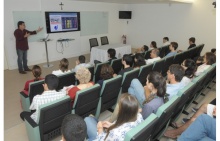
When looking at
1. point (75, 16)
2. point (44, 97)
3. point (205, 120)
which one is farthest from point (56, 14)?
point (205, 120)

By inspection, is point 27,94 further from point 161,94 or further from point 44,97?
point 161,94

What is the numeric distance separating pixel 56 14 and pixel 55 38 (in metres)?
0.94

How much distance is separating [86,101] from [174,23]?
23.7 feet

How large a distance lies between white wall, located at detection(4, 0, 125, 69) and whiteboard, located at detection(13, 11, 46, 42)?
0.38 ft

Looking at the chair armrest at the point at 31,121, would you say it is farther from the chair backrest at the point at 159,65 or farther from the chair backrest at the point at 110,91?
the chair backrest at the point at 159,65

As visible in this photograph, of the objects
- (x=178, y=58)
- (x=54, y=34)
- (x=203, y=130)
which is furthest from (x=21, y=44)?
(x=203, y=130)

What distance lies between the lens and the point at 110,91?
273 centimetres

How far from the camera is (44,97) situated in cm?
221

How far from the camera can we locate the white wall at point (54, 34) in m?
5.58

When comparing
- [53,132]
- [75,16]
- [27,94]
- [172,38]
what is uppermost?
[75,16]

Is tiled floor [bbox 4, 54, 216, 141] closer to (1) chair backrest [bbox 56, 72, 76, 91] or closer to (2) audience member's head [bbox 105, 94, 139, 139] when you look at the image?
(1) chair backrest [bbox 56, 72, 76, 91]

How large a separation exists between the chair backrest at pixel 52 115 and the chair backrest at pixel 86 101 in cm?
11

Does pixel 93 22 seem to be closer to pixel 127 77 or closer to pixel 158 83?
pixel 127 77

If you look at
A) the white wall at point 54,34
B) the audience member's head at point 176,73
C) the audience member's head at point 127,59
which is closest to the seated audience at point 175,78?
the audience member's head at point 176,73
